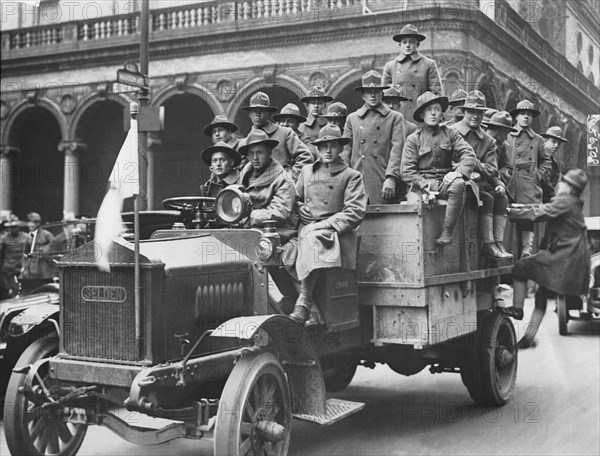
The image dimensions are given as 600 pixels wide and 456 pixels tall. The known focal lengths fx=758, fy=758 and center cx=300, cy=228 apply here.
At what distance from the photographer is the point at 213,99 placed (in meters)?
18.8

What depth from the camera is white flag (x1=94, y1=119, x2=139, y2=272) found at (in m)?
4.38

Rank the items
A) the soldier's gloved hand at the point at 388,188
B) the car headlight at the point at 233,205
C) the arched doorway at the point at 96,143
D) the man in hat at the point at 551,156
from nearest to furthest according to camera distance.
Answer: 1. the car headlight at the point at 233,205
2. the soldier's gloved hand at the point at 388,188
3. the man in hat at the point at 551,156
4. the arched doorway at the point at 96,143

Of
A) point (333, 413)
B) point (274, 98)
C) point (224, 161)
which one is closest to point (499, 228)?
point (224, 161)

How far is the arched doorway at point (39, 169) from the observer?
2269cm

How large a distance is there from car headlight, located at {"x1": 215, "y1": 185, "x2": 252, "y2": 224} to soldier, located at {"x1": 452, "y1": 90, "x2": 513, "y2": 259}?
8.21 ft

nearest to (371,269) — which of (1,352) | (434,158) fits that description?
(434,158)

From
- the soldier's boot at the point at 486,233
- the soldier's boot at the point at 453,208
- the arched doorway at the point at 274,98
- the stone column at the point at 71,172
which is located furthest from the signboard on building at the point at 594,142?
the stone column at the point at 71,172

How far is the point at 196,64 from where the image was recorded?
19.0 m

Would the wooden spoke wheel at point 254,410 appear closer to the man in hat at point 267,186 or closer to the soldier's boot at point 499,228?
the man in hat at point 267,186

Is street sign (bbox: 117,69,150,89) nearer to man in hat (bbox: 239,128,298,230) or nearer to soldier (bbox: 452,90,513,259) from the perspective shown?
man in hat (bbox: 239,128,298,230)

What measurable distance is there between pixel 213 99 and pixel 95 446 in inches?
527

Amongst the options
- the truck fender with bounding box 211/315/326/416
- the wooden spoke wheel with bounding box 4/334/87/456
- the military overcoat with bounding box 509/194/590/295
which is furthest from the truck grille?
the military overcoat with bounding box 509/194/590/295

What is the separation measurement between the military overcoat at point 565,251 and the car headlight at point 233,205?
81.1 inches

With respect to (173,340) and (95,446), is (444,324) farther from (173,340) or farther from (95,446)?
(95,446)
